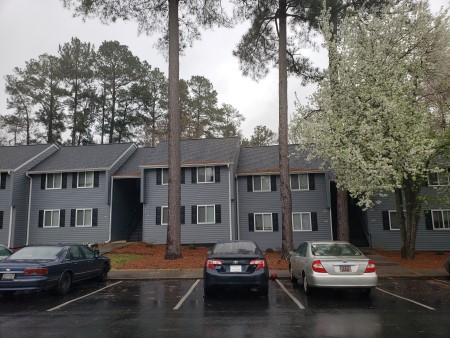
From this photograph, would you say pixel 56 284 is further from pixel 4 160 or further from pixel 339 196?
pixel 4 160

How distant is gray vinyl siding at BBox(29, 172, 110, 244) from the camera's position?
86.3ft

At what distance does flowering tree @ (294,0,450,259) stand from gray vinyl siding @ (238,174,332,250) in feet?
21.1

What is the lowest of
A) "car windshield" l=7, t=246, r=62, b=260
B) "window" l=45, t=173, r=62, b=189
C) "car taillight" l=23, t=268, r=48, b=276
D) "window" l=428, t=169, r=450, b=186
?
"car taillight" l=23, t=268, r=48, b=276

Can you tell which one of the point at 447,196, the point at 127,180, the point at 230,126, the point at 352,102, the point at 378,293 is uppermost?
the point at 230,126

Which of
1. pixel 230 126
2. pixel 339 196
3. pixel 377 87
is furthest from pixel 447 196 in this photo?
pixel 230 126

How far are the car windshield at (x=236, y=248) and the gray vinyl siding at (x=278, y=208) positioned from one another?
14.8 meters

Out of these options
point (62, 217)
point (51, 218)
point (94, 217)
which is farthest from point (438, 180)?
point (51, 218)

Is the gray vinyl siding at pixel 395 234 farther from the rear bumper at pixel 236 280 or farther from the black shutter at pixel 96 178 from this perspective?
the black shutter at pixel 96 178

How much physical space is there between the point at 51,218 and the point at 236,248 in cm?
2184

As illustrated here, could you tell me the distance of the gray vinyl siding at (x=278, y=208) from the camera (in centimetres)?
2448

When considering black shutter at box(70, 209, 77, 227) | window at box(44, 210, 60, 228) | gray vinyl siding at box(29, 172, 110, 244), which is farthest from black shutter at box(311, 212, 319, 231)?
window at box(44, 210, 60, 228)

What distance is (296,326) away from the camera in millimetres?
6695

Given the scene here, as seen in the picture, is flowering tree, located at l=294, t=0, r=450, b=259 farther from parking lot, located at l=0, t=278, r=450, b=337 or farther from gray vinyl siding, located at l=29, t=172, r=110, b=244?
gray vinyl siding, located at l=29, t=172, r=110, b=244

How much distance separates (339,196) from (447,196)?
514cm
